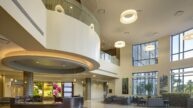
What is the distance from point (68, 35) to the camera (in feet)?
29.8

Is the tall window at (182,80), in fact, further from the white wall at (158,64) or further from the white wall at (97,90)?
the white wall at (97,90)

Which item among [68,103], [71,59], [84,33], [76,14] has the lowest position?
[68,103]

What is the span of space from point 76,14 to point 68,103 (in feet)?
16.1

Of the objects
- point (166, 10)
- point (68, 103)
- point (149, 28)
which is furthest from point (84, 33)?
point (149, 28)

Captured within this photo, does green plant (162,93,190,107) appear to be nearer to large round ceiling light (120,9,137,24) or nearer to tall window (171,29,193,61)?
tall window (171,29,193,61)

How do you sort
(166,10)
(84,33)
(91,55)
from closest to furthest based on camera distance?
(84,33), (91,55), (166,10)

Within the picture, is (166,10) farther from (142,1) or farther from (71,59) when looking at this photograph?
(71,59)

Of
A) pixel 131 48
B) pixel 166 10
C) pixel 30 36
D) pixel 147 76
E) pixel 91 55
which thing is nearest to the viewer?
pixel 30 36

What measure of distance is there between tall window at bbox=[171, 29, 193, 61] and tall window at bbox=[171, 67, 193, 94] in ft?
3.81

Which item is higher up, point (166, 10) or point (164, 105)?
point (166, 10)

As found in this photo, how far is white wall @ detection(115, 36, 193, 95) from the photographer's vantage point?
18672mm

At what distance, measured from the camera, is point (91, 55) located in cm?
1083

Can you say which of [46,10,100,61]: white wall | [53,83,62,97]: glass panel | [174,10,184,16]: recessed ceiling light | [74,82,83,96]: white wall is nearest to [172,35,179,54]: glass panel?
[174,10,184,16]: recessed ceiling light

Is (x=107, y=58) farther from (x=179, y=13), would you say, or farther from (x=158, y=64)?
(x=179, y=13)
